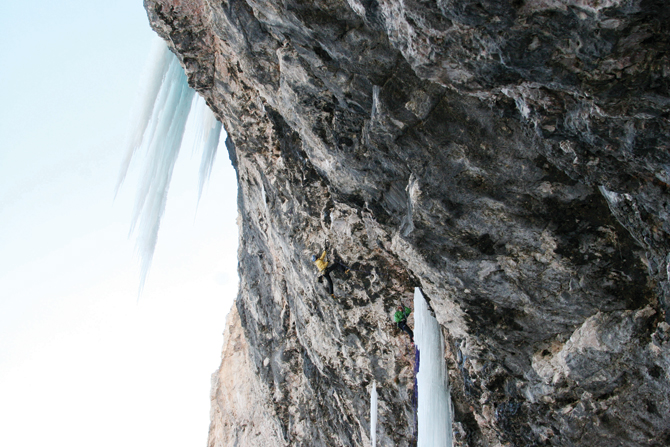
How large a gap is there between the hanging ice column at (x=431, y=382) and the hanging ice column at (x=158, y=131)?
8.06 m

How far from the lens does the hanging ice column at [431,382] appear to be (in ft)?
20.6

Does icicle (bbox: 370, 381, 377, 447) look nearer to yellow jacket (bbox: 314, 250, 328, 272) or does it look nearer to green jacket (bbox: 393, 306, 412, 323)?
green jacket (bbox: 393, 306, 412, 323)

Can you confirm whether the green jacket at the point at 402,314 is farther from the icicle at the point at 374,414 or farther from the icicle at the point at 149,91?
the icicle at the point at 149,91

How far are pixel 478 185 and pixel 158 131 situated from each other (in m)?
9.35

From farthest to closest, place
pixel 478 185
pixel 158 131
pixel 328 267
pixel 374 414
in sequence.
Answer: pixel 158 131 < pixel 374 414 < pixel 328 267 < pixel 478 185

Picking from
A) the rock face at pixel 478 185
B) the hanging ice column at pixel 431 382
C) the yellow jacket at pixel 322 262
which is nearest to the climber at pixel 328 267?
the yellow jacket at pixel 322 262

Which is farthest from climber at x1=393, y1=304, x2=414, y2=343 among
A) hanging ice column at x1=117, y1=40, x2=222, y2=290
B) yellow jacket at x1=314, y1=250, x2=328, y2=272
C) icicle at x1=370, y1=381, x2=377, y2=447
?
hanging ice column at x1=117, y1=40, x2=222, y2=290

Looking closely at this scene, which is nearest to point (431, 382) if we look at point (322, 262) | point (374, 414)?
point (374, 414)

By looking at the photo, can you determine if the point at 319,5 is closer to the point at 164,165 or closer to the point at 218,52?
the point at 218,52

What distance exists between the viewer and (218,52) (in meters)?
7.66

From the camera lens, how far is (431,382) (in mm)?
6379

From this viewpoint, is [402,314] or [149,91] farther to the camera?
[149,91]

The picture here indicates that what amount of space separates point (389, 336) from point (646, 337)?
376 cm

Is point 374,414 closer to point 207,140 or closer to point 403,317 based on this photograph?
point 403,317
